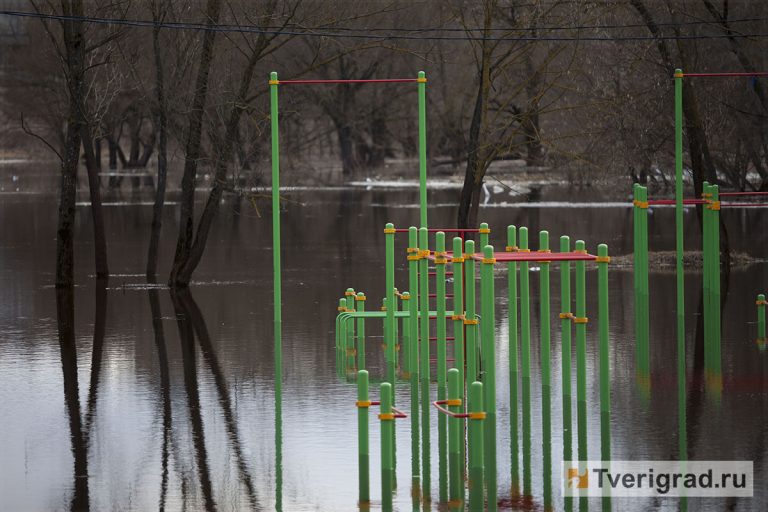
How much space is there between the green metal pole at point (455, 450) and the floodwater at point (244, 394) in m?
0.18

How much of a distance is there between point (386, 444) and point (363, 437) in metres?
0.46

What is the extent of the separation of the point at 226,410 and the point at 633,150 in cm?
2187

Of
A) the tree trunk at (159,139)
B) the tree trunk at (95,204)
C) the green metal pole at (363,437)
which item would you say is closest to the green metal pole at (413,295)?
the green metal pole at (363,437)

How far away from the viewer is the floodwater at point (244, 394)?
10445mm

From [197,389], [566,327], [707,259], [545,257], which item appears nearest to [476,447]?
[545,257]

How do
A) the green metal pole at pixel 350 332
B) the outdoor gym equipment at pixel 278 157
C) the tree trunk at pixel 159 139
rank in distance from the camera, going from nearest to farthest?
the green metal pole at pixel 350 332
the outdoor gym equipment at pixel 278 157
the tree trunk at pixel 159 139

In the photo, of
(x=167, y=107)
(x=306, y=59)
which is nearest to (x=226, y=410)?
(x=167, y=107)

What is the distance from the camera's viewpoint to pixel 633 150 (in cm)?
3350

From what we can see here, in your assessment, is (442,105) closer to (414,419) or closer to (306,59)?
(306,59)

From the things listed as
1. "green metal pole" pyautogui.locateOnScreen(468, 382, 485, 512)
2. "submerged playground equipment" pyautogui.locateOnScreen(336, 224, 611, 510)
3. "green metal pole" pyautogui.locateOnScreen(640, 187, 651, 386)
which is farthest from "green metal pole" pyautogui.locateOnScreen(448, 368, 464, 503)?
"green metal pole" pyautogui.locateOnScreen(640, 187, 651, 386)

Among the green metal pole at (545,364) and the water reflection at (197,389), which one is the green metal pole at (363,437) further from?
the green metal pole at (545,364)

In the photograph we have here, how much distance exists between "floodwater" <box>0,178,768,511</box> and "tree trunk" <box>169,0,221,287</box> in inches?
31.6

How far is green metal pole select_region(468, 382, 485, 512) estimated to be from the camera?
9312 millimetres

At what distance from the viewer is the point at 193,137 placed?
959 inches
